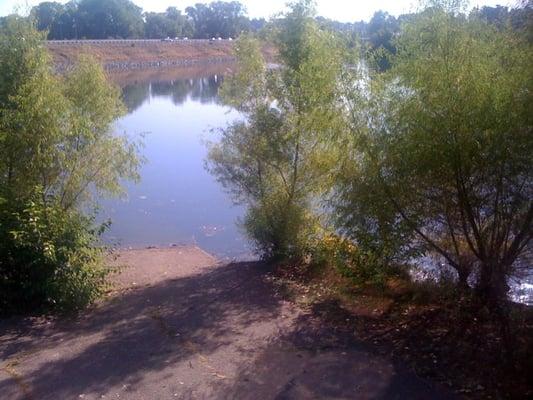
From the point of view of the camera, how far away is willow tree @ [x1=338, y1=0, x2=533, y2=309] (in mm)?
7359

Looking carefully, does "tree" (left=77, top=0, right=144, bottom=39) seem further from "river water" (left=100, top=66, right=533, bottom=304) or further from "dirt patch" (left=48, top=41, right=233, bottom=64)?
"river water" (left=100, top=66, right=533, bottom=304)

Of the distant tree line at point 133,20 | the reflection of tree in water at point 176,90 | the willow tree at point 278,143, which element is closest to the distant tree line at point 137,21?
the distant tree line at point 133,20

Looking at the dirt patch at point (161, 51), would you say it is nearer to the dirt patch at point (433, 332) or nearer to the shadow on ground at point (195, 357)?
the shadow on ground at point (195, 357)

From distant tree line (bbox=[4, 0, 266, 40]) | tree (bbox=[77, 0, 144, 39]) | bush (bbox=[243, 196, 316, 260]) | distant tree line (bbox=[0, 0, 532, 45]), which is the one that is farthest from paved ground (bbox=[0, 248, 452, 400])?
tree (bbox=[77, 0, 144, 39])

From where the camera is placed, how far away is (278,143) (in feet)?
45.9

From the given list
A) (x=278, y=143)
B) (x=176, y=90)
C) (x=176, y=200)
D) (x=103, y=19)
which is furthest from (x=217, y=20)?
(x=278, y=143)

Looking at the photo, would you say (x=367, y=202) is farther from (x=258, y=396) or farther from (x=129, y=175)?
(x=129, y=175)

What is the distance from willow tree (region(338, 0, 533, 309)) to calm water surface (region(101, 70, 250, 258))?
723 cm

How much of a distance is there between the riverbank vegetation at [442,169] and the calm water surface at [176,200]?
22.0 feet

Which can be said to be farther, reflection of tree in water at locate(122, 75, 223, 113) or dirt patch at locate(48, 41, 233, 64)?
dirt patch at locate(48, 41, 233, 64)

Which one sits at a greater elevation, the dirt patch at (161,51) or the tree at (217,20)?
the tree at (217,20)

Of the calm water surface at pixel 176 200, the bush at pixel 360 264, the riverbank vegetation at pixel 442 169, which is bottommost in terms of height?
the calm water surface at pixel 176 200

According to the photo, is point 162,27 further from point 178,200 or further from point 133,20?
point 178,200

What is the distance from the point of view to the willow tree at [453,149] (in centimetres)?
736
